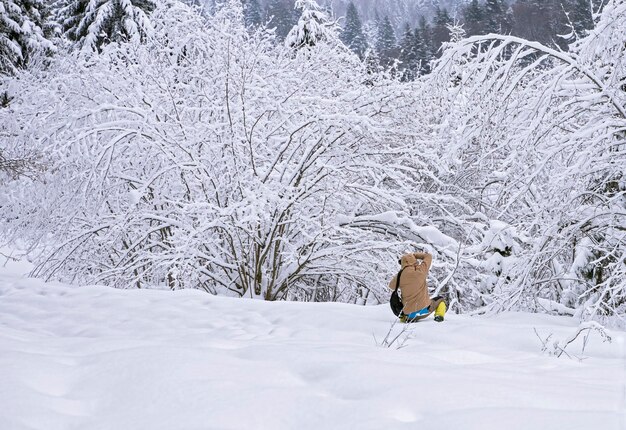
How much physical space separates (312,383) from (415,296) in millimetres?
2875

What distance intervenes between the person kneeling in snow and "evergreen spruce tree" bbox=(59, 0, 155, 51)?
16.3 m

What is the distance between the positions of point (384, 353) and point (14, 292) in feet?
18.1

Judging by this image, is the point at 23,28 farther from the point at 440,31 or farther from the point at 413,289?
the point at 440,31

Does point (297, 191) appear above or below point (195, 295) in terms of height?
above

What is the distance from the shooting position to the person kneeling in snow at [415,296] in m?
5.23

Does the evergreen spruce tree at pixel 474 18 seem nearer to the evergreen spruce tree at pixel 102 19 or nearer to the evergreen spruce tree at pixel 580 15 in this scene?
the evergreen spruce tree at pixel 580 15

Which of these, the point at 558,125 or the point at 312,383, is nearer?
the point at 312,383

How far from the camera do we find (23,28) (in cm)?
1919

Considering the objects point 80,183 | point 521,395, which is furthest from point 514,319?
point 80,183

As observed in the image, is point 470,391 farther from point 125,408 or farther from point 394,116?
point 394,116

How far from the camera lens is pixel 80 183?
8.48 metres

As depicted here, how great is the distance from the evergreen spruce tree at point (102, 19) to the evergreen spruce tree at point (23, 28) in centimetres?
100

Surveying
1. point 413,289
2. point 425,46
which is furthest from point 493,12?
point 413,289

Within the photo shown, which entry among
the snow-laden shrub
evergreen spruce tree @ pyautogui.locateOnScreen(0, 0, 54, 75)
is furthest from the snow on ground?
evergreen spruce tree @ pyautogui.locateOnScreen(0, 0, 54, 75)
